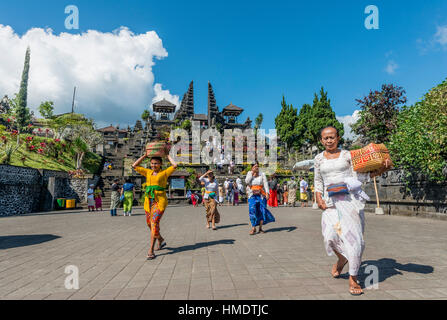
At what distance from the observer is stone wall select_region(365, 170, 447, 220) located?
9.27m

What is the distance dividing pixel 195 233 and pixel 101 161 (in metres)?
29.0

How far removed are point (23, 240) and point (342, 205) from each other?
24.7 feet

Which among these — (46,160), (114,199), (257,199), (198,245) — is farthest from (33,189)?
(257,199)

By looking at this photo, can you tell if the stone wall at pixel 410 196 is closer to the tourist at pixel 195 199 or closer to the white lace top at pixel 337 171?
the white lace top at pixel 337 171

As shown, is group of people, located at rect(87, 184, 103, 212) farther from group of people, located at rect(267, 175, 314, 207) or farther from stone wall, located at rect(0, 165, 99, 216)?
group of people, located at rect(267, 175, 314, 207)

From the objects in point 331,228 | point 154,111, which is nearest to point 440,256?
point 331,228

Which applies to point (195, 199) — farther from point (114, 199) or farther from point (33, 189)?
point (33, 189)

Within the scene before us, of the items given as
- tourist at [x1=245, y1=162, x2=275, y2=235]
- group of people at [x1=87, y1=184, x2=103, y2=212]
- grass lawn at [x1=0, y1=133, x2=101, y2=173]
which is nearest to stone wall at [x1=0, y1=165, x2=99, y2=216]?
group of people at [x1=87, y1=184, x2=103, y2=212]

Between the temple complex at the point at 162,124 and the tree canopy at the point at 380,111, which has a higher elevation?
the temple complex at the point at 162,124

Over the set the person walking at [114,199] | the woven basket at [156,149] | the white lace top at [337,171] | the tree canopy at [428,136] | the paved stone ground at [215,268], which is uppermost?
the tree canopy at [428,136]

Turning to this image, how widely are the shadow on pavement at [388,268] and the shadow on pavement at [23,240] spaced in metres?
6.87

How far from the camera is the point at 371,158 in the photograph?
2.77 meters

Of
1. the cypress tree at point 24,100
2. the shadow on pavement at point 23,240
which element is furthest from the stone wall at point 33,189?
the cypress tree at point 24,100

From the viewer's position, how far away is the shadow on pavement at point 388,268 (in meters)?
3.23
